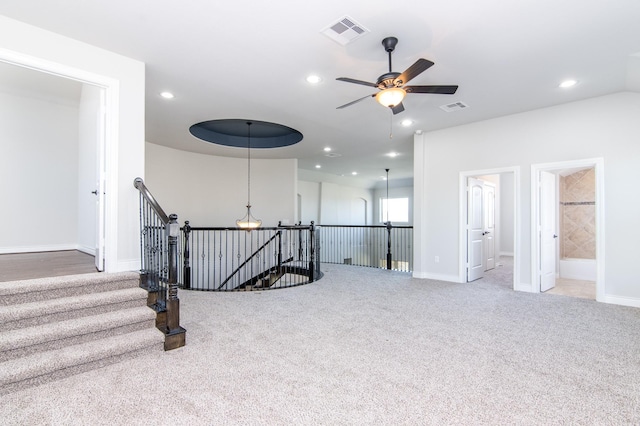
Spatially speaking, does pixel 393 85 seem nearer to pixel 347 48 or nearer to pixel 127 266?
pixel 347 48

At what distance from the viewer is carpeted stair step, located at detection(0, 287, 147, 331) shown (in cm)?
251

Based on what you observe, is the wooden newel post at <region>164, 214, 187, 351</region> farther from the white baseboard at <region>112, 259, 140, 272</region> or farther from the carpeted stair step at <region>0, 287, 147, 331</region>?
the white baseboard at <region>112, 259, 140, 272</region>

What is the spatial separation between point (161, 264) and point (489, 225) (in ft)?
22.8

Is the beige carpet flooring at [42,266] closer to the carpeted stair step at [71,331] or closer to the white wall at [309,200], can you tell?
the carpeted stair step at [71,331]

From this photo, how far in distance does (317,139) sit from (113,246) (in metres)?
4.61

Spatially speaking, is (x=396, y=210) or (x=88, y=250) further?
(x=396, y=210)

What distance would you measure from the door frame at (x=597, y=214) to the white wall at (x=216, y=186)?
5.86 m

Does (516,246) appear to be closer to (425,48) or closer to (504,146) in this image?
(504,146)

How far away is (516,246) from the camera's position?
5.28m

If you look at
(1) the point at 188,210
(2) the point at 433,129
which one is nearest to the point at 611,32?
(2) the point at 433,129

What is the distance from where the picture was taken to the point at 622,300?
172 inches

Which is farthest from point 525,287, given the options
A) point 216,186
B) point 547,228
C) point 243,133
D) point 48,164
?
point 48,164

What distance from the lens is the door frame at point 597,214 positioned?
14.7 feet

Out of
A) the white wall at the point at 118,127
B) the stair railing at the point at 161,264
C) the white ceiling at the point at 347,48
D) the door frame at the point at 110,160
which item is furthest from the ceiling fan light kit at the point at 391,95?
the door frame at the point at 110,160
